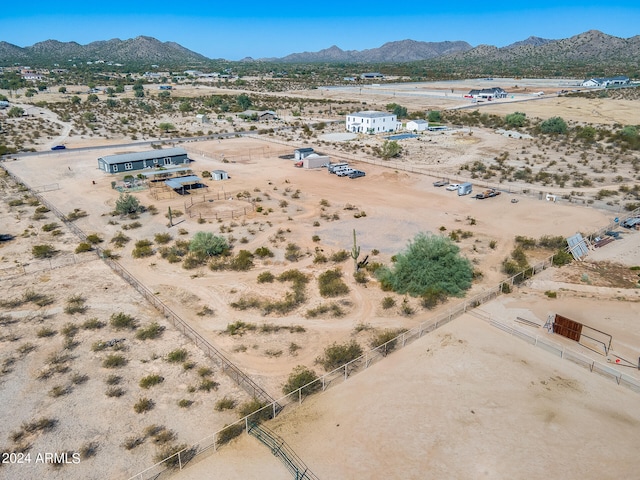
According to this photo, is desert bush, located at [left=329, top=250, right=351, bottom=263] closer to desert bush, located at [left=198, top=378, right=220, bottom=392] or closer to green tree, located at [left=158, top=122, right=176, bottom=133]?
desert bush, located at [left=198, top=378, right=220, bottom=392]

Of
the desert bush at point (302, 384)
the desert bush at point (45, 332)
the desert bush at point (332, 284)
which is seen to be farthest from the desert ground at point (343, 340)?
the desert bush at point (332, 284)

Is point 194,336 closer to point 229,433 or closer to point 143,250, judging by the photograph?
point 229,433

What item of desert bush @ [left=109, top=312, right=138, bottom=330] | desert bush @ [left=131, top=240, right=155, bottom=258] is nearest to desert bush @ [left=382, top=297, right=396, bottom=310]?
desert bush @ [left=109, top=312, right=138, bottom=330]

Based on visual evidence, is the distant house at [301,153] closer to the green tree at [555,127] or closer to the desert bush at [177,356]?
the green tree at [555,127]

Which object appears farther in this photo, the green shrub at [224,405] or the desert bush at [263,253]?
the desert bush at [263,253]

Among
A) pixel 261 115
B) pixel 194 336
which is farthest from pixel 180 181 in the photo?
pixel 261 115
